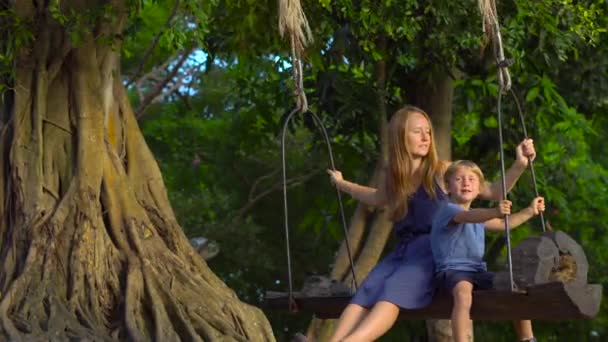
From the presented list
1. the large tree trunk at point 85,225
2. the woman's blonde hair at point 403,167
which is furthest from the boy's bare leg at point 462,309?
the large tree trunk at point 85,225

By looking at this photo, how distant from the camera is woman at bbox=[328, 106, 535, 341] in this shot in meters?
7.18

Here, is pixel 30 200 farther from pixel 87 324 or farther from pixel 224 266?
pixel 224 266

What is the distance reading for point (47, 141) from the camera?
398 inches

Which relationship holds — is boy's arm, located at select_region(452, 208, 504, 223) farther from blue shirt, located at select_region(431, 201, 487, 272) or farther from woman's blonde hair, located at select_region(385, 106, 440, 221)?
woman's blonde hair, located at select_region(385, 106, 440, 221)

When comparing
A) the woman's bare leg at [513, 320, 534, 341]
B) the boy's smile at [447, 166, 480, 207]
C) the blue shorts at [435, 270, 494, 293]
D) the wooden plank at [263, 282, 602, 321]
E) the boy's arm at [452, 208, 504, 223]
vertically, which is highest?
the boy's smile at [447, 166, 480, 207]

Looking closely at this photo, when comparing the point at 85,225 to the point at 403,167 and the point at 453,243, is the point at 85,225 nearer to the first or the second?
the point at 403,167

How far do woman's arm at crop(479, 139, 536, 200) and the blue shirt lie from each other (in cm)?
29

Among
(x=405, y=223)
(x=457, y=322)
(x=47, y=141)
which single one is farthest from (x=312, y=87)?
(x=457, y=322)

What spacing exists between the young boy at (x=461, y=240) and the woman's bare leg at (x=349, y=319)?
462mm

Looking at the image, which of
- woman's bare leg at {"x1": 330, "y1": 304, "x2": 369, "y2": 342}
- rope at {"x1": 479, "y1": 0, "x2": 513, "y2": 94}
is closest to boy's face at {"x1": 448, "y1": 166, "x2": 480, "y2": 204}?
rope at {"x1": 479, "y1": 0, "x2": 513, "y2": 94}

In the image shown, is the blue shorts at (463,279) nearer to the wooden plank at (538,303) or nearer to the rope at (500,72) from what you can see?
the wooden plank at (538,303)

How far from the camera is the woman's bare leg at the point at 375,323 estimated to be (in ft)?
23.3

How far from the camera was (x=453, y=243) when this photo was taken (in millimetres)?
7051

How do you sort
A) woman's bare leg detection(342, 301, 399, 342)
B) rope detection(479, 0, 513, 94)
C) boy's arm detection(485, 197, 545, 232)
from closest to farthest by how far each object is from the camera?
boy's arm detection(485, 197, 545, 232), woman's bare leg detection(342, 301, 399, 342), rope detection(479, 0, 513, 94)
